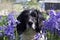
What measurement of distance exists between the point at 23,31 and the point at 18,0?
306mm

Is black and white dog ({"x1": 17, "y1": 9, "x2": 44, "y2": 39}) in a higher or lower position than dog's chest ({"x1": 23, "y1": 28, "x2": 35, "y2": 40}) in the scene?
higher

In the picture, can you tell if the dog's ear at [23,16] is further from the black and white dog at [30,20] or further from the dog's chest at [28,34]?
the dog's chest at [28,34]

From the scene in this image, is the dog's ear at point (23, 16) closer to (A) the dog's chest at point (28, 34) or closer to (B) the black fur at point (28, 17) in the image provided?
(B) the black fur at point (28, 17)

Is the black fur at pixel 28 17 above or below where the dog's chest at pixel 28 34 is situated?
above

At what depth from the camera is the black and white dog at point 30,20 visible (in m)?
2.59

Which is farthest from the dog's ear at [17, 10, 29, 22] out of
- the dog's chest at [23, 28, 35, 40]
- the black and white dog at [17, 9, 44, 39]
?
the dog's chest at [23, 28, 35, 40]

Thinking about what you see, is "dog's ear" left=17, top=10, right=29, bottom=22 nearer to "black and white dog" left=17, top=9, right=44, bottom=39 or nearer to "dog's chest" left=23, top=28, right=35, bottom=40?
"black and white dog" left=17, top=9, right=44, bottom=39

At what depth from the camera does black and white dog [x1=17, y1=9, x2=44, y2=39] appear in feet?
8.49

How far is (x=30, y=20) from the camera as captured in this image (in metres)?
2.59

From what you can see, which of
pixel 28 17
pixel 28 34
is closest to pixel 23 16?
pixel 28 17

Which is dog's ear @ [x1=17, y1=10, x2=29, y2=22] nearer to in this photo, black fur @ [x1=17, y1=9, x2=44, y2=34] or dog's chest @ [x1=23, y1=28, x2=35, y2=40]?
black fur @ [x1=17, y1=9, x2=44, y2=34]

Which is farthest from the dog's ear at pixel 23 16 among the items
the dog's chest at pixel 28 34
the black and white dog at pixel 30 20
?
the dog's chest at pixel 28 34

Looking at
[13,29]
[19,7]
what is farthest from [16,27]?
[19,7]

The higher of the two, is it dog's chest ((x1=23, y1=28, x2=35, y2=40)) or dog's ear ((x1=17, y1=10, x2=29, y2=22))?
dog's ear ((x1=17, y1=10, x2=29, y2=22))
